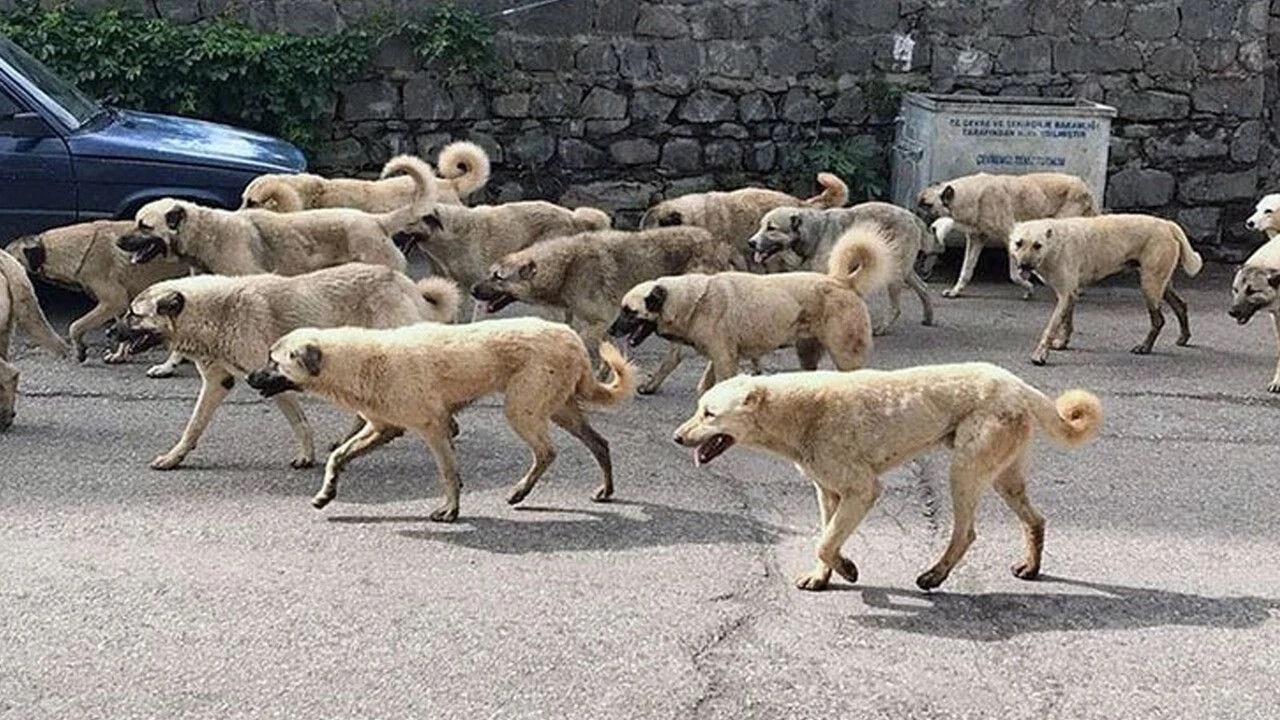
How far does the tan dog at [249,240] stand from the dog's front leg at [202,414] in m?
1.49

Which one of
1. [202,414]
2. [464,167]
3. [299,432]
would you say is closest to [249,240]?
[202,414]

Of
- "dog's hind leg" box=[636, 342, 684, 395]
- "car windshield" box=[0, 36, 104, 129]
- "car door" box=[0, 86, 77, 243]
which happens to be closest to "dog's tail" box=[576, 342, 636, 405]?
"dog's hind leg" box=[636, 342, 684, 395]

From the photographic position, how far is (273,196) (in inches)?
400

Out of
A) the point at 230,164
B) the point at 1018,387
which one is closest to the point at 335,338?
the point at 1018,387

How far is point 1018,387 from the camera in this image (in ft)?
20.6

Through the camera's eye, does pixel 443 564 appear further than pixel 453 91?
No

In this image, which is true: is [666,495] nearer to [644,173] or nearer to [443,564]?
[443,564]

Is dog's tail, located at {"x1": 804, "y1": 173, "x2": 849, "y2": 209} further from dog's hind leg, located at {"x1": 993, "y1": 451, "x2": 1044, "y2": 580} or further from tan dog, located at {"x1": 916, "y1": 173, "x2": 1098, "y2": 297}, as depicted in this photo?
dog's hind leg, located at {"x1": 993, "y1": 451, "x2": 1044, "y2": 580}

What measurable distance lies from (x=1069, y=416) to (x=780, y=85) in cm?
812

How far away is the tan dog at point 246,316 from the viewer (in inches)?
305

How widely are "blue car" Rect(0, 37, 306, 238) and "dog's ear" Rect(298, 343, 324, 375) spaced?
4.04 m

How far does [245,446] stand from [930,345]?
16.2 ft

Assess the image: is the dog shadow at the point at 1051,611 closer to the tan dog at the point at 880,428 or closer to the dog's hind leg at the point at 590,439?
the tan dog at the point at 880,428

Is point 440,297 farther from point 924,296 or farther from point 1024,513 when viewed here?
point 924,296
